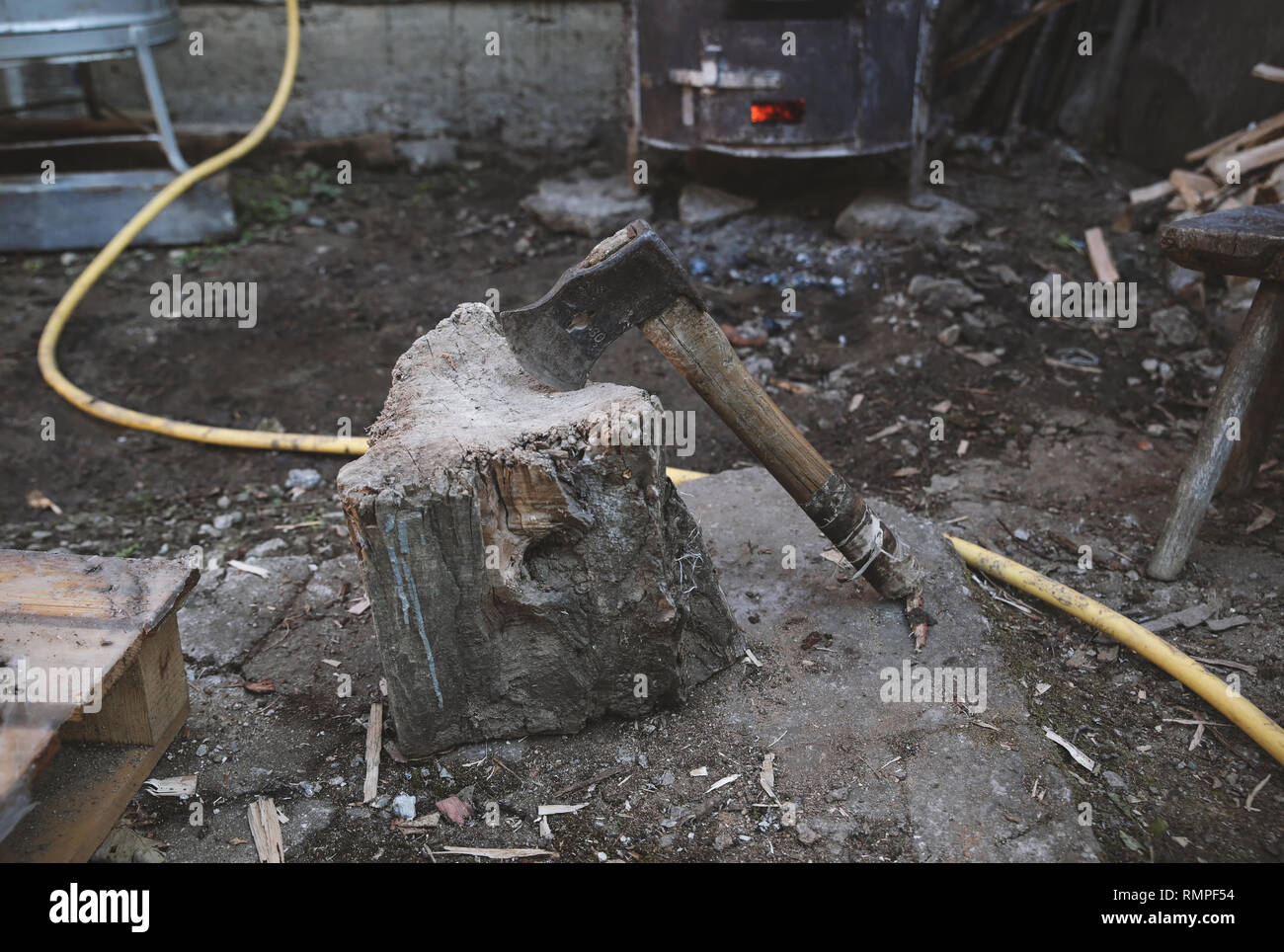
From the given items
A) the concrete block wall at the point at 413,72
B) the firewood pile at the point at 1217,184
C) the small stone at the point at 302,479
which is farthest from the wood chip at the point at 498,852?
the concrete block wall at the point at 413,72

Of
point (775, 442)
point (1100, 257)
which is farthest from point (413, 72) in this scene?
point (775, 442)

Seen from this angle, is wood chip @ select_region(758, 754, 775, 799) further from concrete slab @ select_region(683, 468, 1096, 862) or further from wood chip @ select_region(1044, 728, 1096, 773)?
wood chip @ select_region(1044, 728, 1096, 773)

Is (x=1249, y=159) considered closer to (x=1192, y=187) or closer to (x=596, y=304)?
(x=1192, y=187)

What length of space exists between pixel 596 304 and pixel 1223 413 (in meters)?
2.08

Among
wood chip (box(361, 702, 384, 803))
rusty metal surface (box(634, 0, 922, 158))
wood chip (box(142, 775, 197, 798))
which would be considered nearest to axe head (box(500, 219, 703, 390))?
wood chip (box(361, 702, 384, 803))

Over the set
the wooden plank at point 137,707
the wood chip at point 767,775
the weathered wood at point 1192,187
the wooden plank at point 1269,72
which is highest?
the wooden plank at point 1269,72

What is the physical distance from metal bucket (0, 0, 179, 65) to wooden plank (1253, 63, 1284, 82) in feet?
19.3

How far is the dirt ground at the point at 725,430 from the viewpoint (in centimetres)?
256

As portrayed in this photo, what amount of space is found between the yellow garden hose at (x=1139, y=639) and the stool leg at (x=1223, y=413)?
467 mm

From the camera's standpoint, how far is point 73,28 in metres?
5.09

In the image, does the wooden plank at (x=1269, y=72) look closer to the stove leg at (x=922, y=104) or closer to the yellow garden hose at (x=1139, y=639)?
the stove leg at (x=922, y=104)

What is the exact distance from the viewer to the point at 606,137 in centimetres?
722

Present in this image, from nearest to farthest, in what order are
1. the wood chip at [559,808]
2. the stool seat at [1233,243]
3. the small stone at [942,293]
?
1. the wood chip at [559,808]
2. the stool seat at [1233,243]
3. the small stone at [942,293]

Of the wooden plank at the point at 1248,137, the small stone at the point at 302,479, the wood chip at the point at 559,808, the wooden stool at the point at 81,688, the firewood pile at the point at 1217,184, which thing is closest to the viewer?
the wooden stool at the point at 81,688
